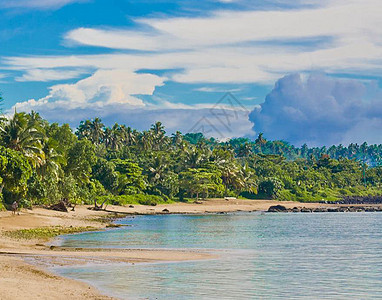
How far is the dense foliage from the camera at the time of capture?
66.7 m

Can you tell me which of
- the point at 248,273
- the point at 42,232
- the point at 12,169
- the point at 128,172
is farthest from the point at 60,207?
the point at 248,273

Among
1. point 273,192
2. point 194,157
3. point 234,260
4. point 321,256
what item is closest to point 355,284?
point 234,260

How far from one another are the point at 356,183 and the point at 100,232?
152 metres

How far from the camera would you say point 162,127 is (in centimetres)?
18688

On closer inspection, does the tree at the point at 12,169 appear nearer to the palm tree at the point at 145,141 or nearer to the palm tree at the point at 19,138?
the palm tree at the point at 19,138

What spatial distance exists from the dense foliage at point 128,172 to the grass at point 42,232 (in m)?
4.64

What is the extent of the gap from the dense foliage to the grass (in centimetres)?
464

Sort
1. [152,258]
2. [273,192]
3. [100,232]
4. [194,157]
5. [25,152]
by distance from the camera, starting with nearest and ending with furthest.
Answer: [152,258] < [100,232] < [25,152] < [194,157] < [273,192]

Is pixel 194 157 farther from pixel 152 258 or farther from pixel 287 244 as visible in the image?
pixel 152 258

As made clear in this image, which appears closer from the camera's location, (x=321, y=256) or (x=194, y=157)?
(x=321, y=256)

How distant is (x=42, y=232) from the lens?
169 feet

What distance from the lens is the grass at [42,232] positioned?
45.8 metres

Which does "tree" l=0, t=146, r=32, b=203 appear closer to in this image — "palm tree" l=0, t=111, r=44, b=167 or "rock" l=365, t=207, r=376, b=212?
"palm tree" l=0, t=111, r=44, b=167

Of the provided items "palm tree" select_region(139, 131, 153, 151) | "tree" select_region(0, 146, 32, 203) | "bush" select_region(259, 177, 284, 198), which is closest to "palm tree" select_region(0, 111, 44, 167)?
"tree" select_region(0, 146, 32, 203)
